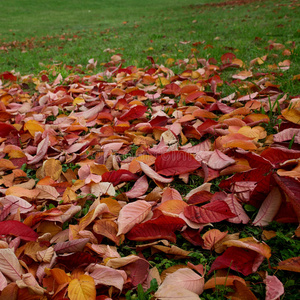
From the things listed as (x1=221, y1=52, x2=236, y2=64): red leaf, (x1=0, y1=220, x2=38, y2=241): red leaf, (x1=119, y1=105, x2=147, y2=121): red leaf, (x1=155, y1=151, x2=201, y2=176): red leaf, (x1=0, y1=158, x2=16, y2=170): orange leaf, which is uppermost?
(x1=221, y1=52, x2=236, y2=64): red leaf

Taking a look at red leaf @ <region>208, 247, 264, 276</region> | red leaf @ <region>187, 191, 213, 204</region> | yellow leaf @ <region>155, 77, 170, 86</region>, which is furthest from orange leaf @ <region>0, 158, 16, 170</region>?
yellow leaf @ <region>155, 77, 170, 86</region>

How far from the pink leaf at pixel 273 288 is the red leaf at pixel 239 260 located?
2.3 inches

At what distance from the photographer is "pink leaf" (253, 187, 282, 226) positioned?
1090 millimetres

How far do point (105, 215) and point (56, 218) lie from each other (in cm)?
22

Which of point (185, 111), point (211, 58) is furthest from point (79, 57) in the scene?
point (185, 111)

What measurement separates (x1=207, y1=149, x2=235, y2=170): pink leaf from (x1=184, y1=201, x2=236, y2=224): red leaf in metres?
0.28

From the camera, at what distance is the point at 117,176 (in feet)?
4.73

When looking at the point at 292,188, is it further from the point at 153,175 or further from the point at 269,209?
the point at 153,175

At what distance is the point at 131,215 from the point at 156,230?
0.12 m

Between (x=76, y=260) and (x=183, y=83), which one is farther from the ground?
(x=183, y=83)

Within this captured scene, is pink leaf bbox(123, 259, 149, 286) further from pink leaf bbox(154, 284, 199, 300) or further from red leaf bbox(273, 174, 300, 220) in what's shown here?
red leaf bbox(273, 174, 300, 220)

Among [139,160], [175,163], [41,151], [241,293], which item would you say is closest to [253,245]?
[241,293]

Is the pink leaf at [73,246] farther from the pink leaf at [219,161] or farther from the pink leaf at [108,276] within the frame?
the pink leaf at [219,161]

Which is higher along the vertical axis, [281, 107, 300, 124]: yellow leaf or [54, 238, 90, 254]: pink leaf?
[281, 107, 300, 124]: yellow leaf
